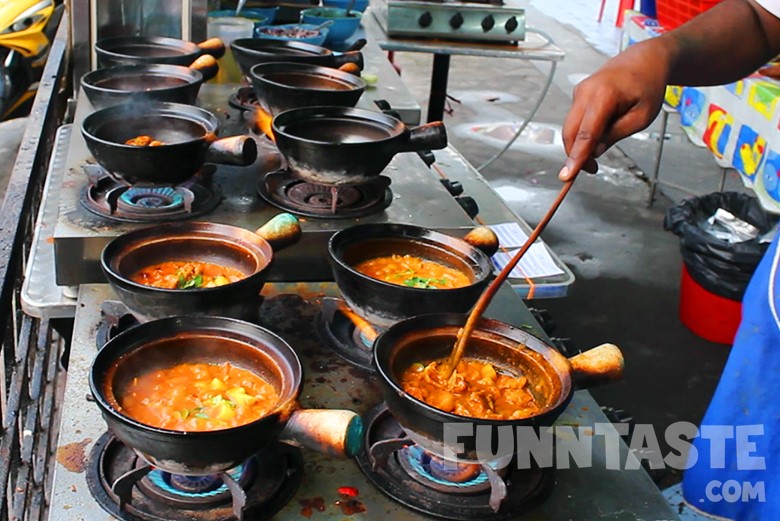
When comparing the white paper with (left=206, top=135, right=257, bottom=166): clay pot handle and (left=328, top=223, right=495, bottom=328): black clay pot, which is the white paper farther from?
(left=206, top=135, right=257, bottom=166): clay pot handle

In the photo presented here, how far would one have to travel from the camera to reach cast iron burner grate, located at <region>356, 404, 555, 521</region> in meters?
1.20

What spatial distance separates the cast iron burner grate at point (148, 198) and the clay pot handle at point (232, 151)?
0.14 meters

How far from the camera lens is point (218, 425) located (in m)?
1.14

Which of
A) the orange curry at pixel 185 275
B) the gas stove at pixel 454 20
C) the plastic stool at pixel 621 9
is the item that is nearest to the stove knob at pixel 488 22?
the gas stove at pixel 454 20

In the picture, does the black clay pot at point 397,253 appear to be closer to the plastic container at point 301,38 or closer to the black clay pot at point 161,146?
the black clay pot at point 161,146

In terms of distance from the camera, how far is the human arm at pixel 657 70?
52.1 inches

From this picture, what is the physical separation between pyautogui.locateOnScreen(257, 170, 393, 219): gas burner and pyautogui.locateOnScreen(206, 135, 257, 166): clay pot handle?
0.18m

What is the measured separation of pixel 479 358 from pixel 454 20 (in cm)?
329

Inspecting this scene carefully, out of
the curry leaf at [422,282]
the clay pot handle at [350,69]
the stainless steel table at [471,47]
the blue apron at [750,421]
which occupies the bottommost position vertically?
the blue apron at [750,421]

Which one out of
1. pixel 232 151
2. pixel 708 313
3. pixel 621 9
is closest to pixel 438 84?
pixel 708 313

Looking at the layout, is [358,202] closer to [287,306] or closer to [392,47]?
[287,306]

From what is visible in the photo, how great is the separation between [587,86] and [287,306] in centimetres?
84

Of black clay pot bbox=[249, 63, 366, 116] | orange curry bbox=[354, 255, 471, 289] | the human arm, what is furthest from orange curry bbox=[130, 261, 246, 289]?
black clay pot bbox=[249, 63, 366, 116]

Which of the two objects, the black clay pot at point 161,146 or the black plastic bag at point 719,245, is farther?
the black plastic bag at point 719,245
